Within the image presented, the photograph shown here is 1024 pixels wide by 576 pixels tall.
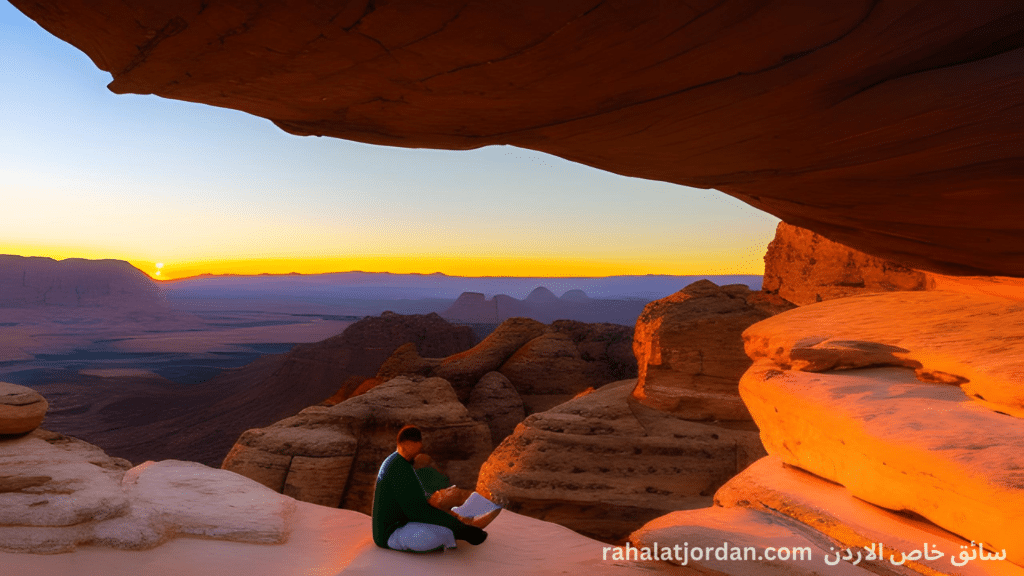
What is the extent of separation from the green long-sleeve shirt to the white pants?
0.13ft

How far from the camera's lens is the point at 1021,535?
291cm

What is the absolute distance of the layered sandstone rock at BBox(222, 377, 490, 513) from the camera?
506 inches

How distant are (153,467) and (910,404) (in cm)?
746

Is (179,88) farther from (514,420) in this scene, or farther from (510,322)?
(510,322)

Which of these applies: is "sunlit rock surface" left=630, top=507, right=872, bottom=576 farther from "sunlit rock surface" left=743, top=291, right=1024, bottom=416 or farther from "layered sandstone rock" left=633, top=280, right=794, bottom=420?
"layered sandstone rock" left=633, top=280, right=794, bottom=420

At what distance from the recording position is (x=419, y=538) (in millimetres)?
4211

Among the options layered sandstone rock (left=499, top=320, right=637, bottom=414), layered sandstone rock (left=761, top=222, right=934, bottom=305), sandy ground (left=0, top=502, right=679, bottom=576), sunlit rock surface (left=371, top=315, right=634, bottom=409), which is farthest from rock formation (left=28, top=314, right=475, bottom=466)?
sandy ground (left=0, top=502, right=679, bottom=576)

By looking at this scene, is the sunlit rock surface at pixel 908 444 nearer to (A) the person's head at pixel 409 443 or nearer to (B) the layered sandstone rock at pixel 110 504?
(A) the person's head at pixel 409 443

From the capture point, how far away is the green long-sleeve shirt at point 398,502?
4.29 meters

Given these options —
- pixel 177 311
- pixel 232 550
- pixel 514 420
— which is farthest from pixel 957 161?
pixel 177 311

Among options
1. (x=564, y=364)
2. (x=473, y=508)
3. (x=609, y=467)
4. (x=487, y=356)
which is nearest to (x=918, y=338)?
(x=473, y=508)

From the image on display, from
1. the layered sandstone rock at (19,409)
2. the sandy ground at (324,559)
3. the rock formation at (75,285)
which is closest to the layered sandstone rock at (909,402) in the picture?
the sandy ground at (324,559)

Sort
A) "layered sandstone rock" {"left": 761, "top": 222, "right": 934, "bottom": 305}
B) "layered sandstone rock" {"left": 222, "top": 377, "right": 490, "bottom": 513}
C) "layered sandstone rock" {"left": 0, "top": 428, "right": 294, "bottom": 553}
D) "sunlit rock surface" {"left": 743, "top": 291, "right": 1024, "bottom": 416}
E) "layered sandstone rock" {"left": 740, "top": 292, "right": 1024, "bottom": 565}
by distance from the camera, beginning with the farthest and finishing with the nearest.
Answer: "layered sandstone rock" {"left": 222, "top": 377, "right": 490, "bottom": 513} → "layered sandstone rock" {"left": 761, "top": 222, "right": 934, "bottom": 305} → "layered sandstone rock" {"left": 0, "top": 428, "right": 294, "bottom": 553} → "sunlit rock surface" {"left": 743, "top": 291, "right": 1024, "bottom": 416} → "layered sandstone rock" {"left": 740, "top": 292, "right": 1024, "bottom": 565}

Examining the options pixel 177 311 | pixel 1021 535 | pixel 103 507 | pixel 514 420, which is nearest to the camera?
pixel 1021 535
